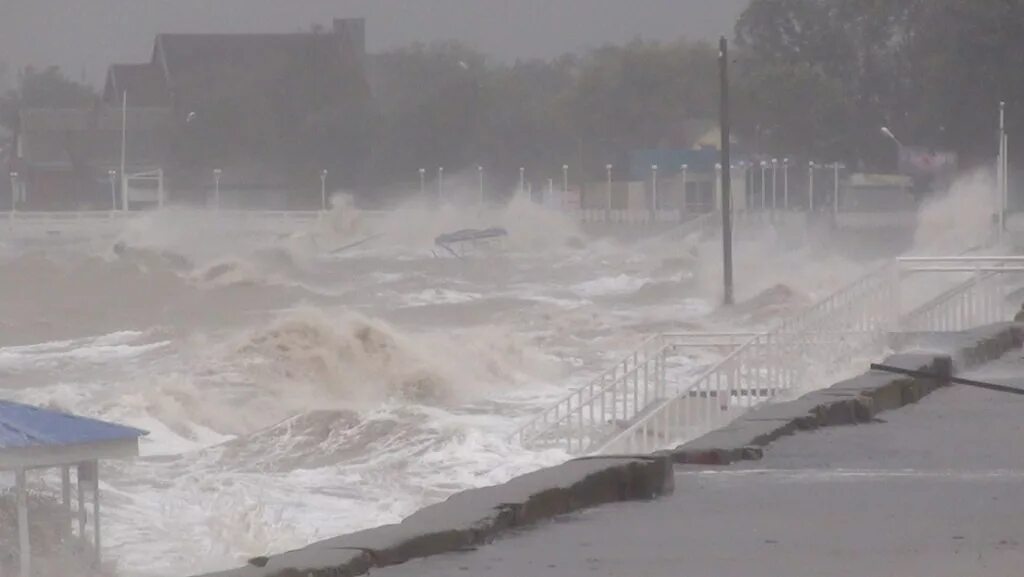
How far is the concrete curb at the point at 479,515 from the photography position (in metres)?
6.69

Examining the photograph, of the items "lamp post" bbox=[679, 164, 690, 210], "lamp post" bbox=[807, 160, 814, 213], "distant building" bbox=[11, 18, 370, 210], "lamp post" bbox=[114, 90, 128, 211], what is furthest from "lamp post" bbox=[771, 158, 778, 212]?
"lamp post" bbox=[114, 90, 128, 211]

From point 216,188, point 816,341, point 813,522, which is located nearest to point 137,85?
point 216,188

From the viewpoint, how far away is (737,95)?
87500mm

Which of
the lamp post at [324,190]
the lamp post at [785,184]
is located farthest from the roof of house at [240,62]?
the lamp post at [785,184]

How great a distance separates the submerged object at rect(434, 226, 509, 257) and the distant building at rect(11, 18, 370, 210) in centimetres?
503

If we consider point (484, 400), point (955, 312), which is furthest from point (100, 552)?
point (484, 400)

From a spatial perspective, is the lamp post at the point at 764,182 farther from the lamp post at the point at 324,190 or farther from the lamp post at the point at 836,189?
the lamp post at the point at 324,190

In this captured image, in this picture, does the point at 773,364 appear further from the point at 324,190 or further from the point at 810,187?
the point at 324,190

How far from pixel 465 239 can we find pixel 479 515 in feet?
274

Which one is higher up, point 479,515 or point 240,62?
point 240,62

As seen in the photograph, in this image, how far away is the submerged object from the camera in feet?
299

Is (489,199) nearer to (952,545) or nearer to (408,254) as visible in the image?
(408,254)

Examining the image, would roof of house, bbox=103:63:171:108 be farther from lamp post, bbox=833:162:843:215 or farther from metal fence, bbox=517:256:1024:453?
metal fence, bbox=517:256:1024:453

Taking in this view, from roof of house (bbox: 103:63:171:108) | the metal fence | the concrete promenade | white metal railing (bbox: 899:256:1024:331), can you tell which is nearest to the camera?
the concrete promenade
